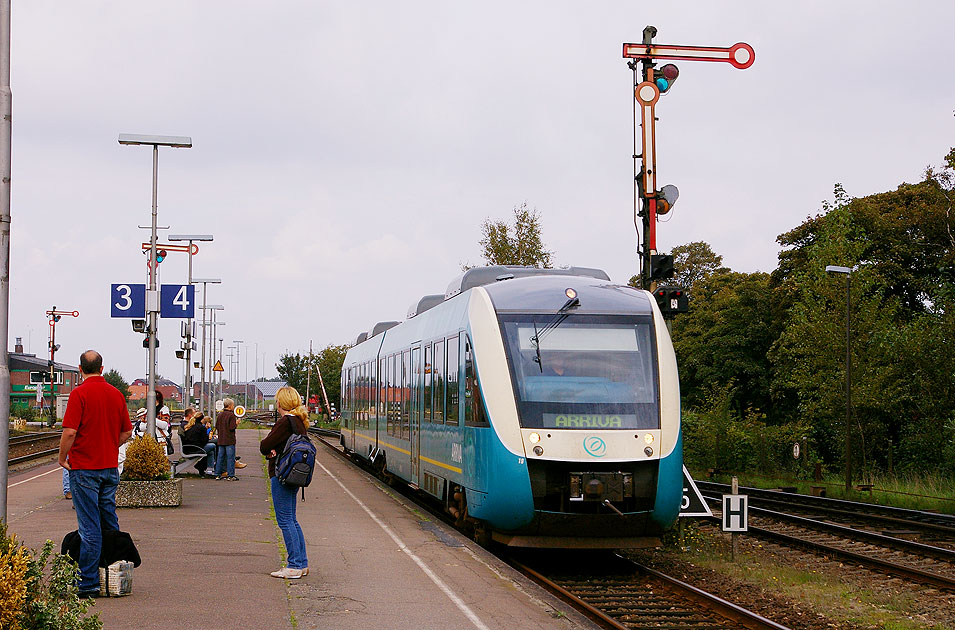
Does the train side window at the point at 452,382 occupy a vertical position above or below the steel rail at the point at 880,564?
above

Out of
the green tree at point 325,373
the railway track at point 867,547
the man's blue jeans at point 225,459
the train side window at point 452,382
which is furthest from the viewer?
the green tree at point 325,373

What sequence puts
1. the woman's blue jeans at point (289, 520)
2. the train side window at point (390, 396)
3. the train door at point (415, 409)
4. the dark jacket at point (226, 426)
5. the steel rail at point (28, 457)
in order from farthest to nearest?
the steel rail at point (28, 457)
the dark jacket at point (226, 426)
the train side window at point (390, 396)
the train door at point (415, 409)
the woman's blue jeans at point (289, 520)

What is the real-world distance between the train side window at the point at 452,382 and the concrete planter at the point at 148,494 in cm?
442

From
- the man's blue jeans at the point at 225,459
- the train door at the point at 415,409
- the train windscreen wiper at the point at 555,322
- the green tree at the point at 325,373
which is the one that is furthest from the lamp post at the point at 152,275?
the green tree at the point at 325,373

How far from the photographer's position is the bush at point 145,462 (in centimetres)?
1575

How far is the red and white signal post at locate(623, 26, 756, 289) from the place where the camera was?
48.4 feet

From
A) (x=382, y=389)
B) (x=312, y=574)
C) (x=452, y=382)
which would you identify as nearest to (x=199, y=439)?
(x=382, y=389)

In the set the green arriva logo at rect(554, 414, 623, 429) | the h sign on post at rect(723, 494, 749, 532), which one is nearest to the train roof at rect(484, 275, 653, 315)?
the green arriva logo at rect(554, 414, 623, 429)

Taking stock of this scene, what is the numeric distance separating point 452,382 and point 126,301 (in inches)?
401

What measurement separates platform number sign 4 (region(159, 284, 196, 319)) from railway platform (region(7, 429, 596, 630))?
19.9ft

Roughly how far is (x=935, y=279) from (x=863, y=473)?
13870mm

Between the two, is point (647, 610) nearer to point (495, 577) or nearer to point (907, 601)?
point (495, 577)

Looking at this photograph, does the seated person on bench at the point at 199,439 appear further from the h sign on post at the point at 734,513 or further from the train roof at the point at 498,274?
the h sign on post at the point at 734,513

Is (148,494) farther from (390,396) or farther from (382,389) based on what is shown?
(382,389)
